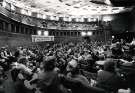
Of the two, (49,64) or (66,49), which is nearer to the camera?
(49,64)

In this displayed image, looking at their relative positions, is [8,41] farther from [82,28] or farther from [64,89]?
[82,28]

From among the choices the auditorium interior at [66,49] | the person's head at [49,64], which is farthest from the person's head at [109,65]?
the person's head at [49,64]

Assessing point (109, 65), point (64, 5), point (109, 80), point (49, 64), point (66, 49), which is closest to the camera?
point (49, 64)

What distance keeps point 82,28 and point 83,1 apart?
51.4 ft

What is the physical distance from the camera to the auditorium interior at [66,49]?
314cm

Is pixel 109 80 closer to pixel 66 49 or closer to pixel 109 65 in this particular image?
pixel 109 65

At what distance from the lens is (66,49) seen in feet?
53.1

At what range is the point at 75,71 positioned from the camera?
3.09 meters

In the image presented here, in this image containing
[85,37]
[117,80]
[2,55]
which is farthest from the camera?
[85,37]

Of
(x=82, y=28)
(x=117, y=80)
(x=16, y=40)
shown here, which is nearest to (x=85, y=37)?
(x=82, y=28)

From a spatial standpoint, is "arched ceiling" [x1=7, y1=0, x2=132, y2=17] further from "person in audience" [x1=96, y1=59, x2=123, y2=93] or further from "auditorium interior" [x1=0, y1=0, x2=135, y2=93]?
"person in audience" [x1=96, y1=59, x2=123, y2=93]

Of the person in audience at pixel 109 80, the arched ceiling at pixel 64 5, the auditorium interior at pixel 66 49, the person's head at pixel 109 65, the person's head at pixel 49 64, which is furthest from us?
the arched ceiling at pixel 64 5

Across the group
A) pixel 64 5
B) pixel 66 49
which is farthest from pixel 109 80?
pixel 64 5

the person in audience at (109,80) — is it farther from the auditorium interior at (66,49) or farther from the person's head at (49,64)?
the person's head at (49,64)
